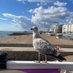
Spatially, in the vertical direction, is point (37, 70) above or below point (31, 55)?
above

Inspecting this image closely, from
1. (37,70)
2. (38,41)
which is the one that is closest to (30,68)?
(37,70)

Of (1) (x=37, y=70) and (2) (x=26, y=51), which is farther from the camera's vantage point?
(2) (x=26, y=51)

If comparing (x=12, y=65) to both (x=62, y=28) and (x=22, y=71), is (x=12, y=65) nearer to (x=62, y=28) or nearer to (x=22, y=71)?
(x=22, y=71)

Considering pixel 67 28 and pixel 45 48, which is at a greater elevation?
pixel 45 48

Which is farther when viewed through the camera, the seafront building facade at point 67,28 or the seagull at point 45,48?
the seafront building facade at point 67,28

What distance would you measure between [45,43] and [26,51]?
19.6 ft

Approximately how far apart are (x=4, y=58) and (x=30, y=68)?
1.37ft

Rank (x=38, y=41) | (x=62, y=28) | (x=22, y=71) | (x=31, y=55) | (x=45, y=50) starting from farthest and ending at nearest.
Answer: (x=62, y=28) → (x=31, y=55) → (x=38, y=41) → (x=45, y=50) → (x=22, y=71)

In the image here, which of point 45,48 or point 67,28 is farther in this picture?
point 67,28

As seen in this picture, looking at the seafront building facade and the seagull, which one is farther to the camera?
the seafront building facade

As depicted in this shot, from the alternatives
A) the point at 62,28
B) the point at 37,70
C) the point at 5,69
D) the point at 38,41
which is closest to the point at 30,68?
the point at 37,70

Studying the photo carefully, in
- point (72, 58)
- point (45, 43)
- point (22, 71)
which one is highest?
point (45, 43)

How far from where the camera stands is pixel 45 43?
393 centimetres

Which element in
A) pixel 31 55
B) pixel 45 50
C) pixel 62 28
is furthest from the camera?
pixel 62 28
